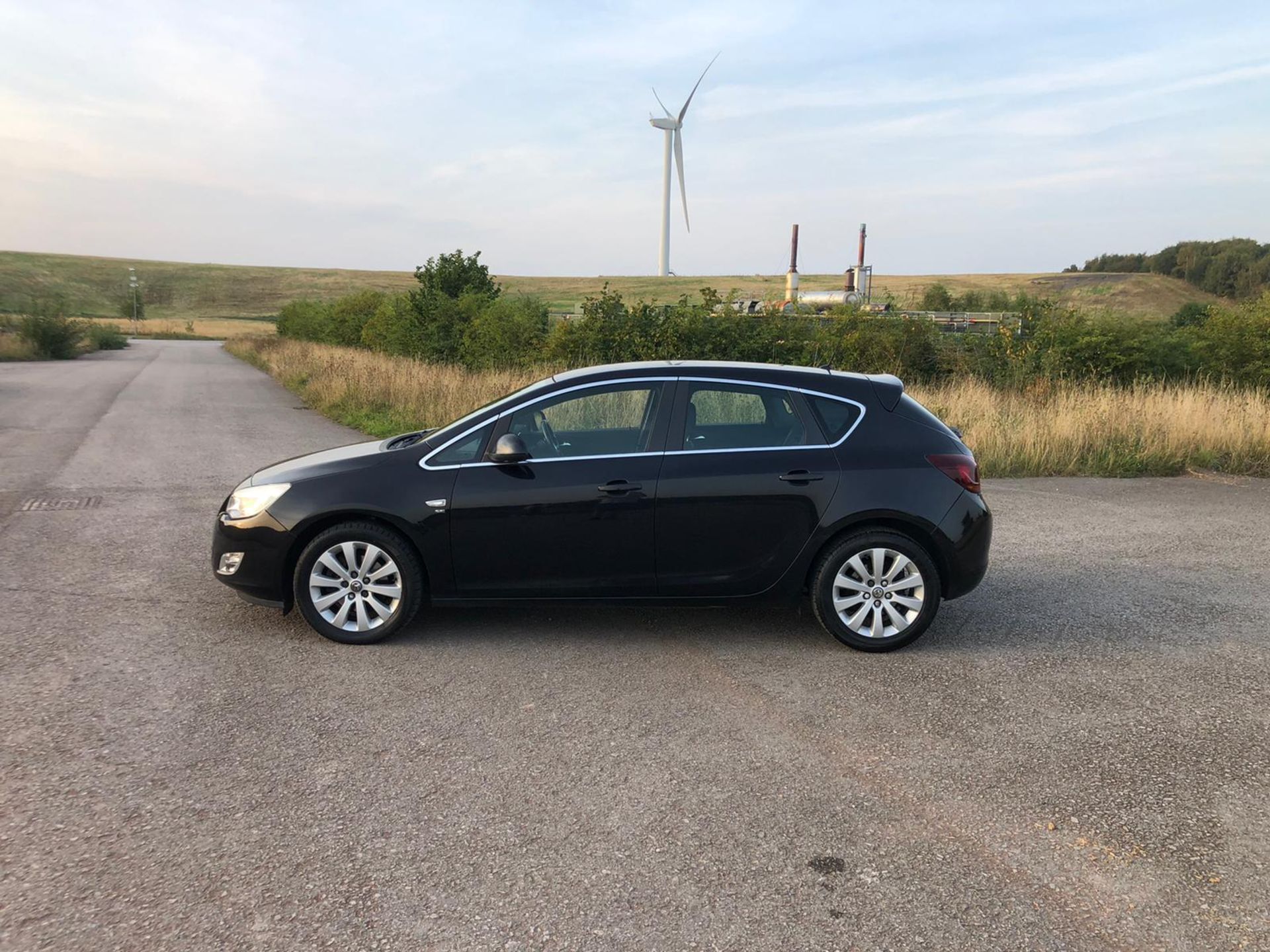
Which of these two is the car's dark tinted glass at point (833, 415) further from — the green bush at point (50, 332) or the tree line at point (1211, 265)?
the tree line at point (1211, 265)

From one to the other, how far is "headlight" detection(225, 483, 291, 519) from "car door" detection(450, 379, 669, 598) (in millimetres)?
989

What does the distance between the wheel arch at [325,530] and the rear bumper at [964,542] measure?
9.39 ft

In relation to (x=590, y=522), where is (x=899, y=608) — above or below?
below

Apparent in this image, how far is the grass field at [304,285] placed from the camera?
247ft

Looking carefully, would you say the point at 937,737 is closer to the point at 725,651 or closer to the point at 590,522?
the point at 725,651

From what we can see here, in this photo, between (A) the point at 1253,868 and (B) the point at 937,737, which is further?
(B) the point at 937,737

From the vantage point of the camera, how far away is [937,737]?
420 cm

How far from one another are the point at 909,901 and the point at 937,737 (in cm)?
Result: 132

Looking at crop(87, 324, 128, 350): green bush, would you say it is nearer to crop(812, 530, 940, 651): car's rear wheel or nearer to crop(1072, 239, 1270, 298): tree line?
crop(812, 530, 940, 651): car's rear wheel

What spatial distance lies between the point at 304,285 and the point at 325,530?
13993cm

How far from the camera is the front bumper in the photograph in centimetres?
521

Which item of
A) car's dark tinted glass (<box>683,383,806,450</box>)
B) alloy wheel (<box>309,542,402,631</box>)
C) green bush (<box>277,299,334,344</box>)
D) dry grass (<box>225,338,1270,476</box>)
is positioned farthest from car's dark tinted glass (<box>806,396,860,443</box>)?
green bush (<box>277,299,334,344</box>)

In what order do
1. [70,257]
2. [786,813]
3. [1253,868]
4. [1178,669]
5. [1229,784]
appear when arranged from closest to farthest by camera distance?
[1253,868] → [786,813] → [1229,784] → [1178,669] → [70,257]

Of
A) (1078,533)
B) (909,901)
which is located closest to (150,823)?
(909,901)
